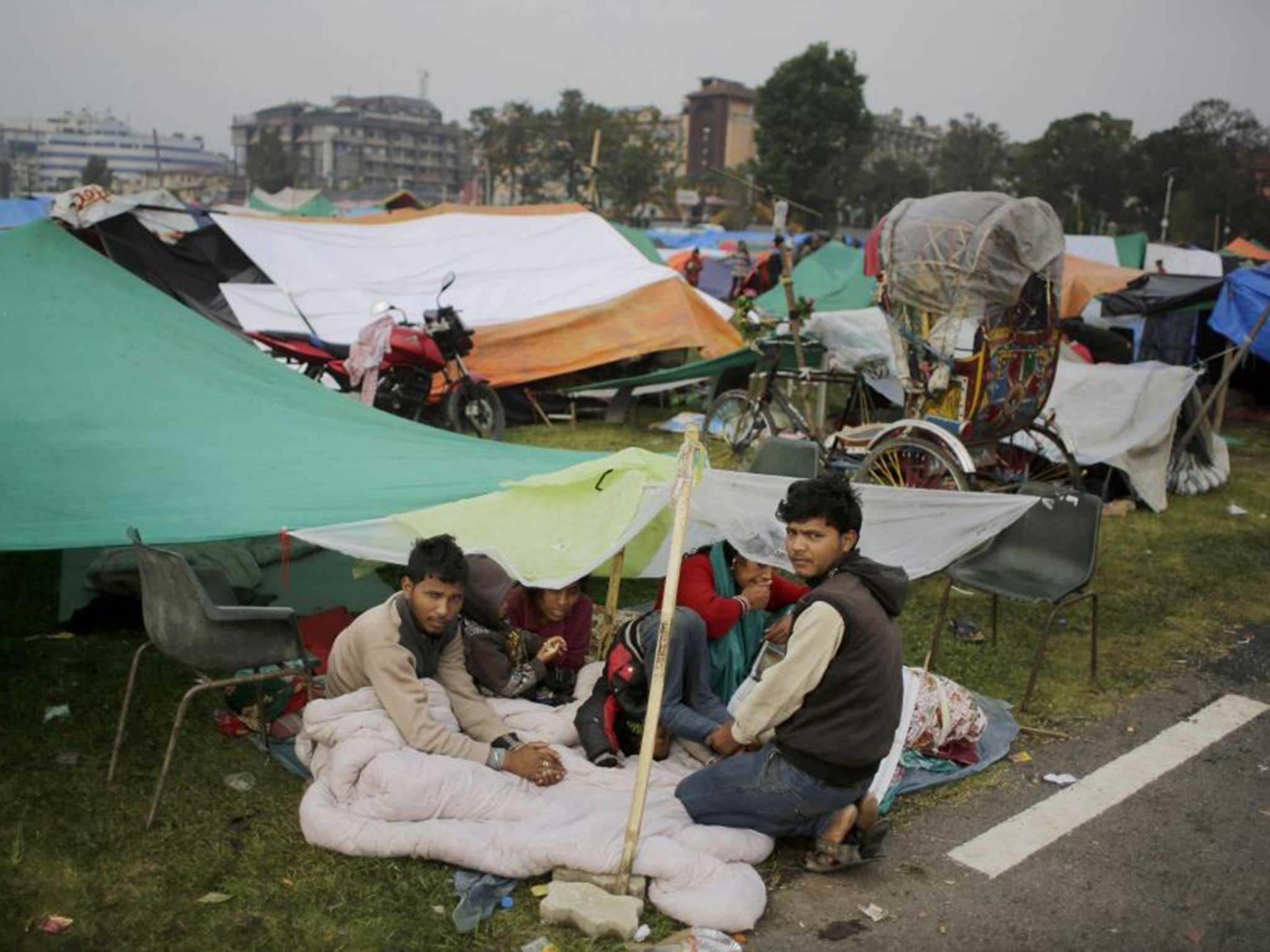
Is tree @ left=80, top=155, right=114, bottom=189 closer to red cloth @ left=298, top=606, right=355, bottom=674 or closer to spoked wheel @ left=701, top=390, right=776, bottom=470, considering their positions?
spoked wheel @ left=701, top=390, right=776, bottom=470

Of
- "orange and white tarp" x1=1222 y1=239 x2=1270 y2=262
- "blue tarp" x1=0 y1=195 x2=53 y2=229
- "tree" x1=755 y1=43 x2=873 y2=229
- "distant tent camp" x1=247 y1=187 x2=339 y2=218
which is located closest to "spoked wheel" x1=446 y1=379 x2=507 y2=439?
"orange and white tarp" x1=1222 y1=239 x2=1270 y2=262

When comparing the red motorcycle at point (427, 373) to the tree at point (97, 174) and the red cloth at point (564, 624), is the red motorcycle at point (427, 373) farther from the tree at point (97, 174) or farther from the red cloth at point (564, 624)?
the tree at point (97, 174)

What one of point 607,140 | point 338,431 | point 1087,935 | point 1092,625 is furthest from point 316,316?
point 607,140

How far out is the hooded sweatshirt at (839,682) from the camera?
3.40 metres

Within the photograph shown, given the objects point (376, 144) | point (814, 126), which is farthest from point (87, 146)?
point (814, 126)

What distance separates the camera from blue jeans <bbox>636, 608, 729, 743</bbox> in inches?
165

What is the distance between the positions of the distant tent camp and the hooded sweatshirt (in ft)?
92.2

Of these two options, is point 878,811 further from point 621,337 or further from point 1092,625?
point 621,337

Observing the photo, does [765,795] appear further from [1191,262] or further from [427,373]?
[1191,262]

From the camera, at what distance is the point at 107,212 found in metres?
12.4

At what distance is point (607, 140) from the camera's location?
57.4 m

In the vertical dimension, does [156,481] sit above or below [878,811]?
above

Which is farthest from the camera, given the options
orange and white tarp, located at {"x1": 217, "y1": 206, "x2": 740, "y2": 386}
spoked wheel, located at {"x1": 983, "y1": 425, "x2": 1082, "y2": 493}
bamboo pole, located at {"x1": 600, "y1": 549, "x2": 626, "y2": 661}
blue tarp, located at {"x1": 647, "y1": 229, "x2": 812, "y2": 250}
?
blue tarp, located at {"x1": 647, "y1": 229, "x2": 812, "y2": 250}

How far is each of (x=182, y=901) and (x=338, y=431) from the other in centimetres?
275
